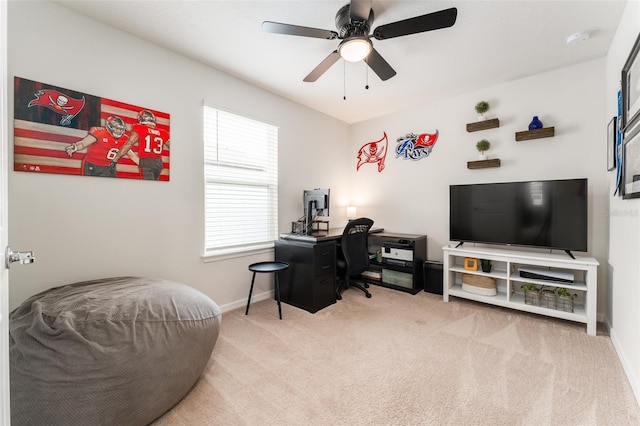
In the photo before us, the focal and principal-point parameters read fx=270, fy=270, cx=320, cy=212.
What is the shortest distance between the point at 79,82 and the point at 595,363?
437cm

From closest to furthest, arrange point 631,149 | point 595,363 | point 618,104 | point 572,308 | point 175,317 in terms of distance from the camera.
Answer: point 175,317 < point 631,149 < point 595,363 < point 618,104 < point 572,308

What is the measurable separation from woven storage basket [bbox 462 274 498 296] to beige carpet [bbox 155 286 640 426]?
0.27 meters

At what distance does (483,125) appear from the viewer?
3318 mm

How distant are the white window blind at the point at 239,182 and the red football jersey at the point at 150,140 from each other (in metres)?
0.43

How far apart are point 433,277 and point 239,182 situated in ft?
8.91

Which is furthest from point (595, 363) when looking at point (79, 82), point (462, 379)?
point (79, 82)

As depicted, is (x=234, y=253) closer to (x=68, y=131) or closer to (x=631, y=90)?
(x=68, y=131)

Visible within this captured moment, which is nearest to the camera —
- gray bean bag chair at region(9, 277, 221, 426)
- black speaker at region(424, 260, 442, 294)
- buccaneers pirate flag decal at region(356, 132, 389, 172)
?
gray bean bag chair at region(9, 277, 221, 426)

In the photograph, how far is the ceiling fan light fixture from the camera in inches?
73.2

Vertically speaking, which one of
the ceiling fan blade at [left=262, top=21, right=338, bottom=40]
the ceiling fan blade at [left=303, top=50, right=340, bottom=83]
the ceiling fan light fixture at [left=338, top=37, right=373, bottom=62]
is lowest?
the ceiling fan light fixture at [left=338, top=37, right=373, bottom=62]

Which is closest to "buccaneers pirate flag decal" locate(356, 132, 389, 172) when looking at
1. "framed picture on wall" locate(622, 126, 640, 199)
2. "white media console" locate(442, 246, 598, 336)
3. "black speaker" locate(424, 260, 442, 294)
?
"black speaker" locate(424, 260, 442, 294)

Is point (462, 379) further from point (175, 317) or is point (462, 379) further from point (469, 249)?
point (175, 317)

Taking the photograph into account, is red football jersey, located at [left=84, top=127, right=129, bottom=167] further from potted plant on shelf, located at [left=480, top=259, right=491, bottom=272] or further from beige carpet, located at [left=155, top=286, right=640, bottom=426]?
potted plant on shelf, located at [left=480, top=259, right=491, bottom=272]

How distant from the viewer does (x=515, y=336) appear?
2.40m
